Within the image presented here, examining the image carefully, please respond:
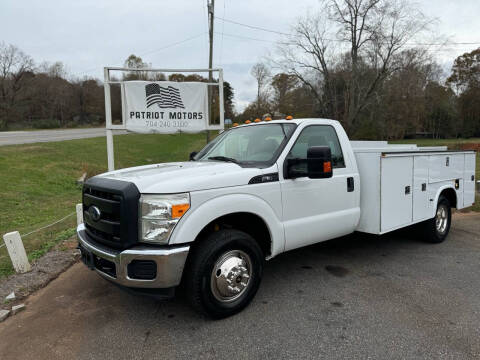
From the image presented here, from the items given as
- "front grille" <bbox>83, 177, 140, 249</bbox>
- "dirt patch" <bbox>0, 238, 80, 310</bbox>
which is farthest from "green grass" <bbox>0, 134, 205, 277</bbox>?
"front grille" <bbox>83, 177, 140, 249</bbox>

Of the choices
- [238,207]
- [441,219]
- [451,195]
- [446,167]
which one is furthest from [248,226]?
[451,195]

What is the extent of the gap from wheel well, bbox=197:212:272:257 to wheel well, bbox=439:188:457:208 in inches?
140

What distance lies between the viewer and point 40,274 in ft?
14.0

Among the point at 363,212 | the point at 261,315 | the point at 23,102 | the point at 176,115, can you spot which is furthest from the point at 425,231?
the point at 23,102

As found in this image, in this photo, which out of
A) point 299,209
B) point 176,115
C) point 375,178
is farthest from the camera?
point 176,115

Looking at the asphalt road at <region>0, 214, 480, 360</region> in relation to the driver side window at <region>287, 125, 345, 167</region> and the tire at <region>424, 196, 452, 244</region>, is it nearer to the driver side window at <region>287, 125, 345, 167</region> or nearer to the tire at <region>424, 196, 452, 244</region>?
the tire at <region>424, 196, 452, 244</region>

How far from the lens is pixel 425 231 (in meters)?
5.39

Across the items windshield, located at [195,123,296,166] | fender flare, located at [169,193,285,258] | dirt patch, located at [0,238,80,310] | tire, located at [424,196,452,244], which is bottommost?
dirt patch, located at [0,238,80,310]

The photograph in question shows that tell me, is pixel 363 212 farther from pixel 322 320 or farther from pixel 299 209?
pixel 322 320

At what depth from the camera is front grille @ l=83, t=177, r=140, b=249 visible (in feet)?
9.21

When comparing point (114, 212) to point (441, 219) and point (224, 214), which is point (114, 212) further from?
point (441, 219)

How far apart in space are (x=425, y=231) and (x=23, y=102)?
6977 centimetres

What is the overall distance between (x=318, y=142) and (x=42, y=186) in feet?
33.5

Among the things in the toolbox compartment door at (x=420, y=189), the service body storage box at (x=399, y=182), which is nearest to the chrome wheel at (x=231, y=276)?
the service body storage box at (x=399, y=182)
